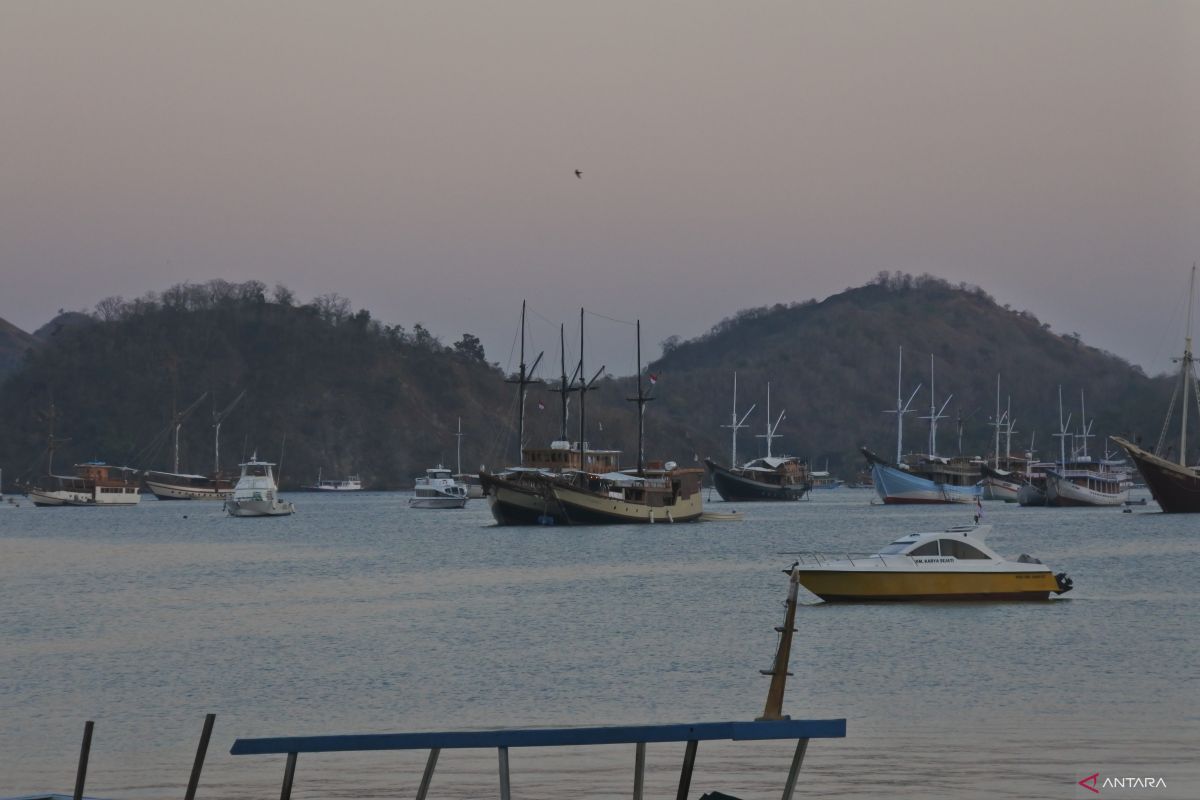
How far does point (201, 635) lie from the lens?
42906mm

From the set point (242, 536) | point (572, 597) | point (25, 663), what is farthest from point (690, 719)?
point (242, 536)

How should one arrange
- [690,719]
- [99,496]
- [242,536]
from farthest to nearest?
[99,496] < [242,536] < [690,719]

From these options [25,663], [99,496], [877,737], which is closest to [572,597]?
[25,663]

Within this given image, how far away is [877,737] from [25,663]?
20.7 meters

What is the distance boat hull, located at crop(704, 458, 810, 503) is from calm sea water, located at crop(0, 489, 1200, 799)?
374ft

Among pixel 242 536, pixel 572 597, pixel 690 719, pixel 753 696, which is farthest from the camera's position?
pixel 242 536

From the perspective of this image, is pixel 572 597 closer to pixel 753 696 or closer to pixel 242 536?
pixel 753 696

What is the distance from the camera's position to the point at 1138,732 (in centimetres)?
2373

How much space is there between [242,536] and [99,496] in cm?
Result: 7489

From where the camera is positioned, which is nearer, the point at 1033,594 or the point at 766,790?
the point at 766,790

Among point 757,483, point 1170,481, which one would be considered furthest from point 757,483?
point 1170,481

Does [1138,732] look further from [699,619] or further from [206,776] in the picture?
[699,619]

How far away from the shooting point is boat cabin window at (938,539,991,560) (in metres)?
43.5

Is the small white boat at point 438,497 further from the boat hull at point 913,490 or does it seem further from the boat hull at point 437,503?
the boat hull at point 913,490
